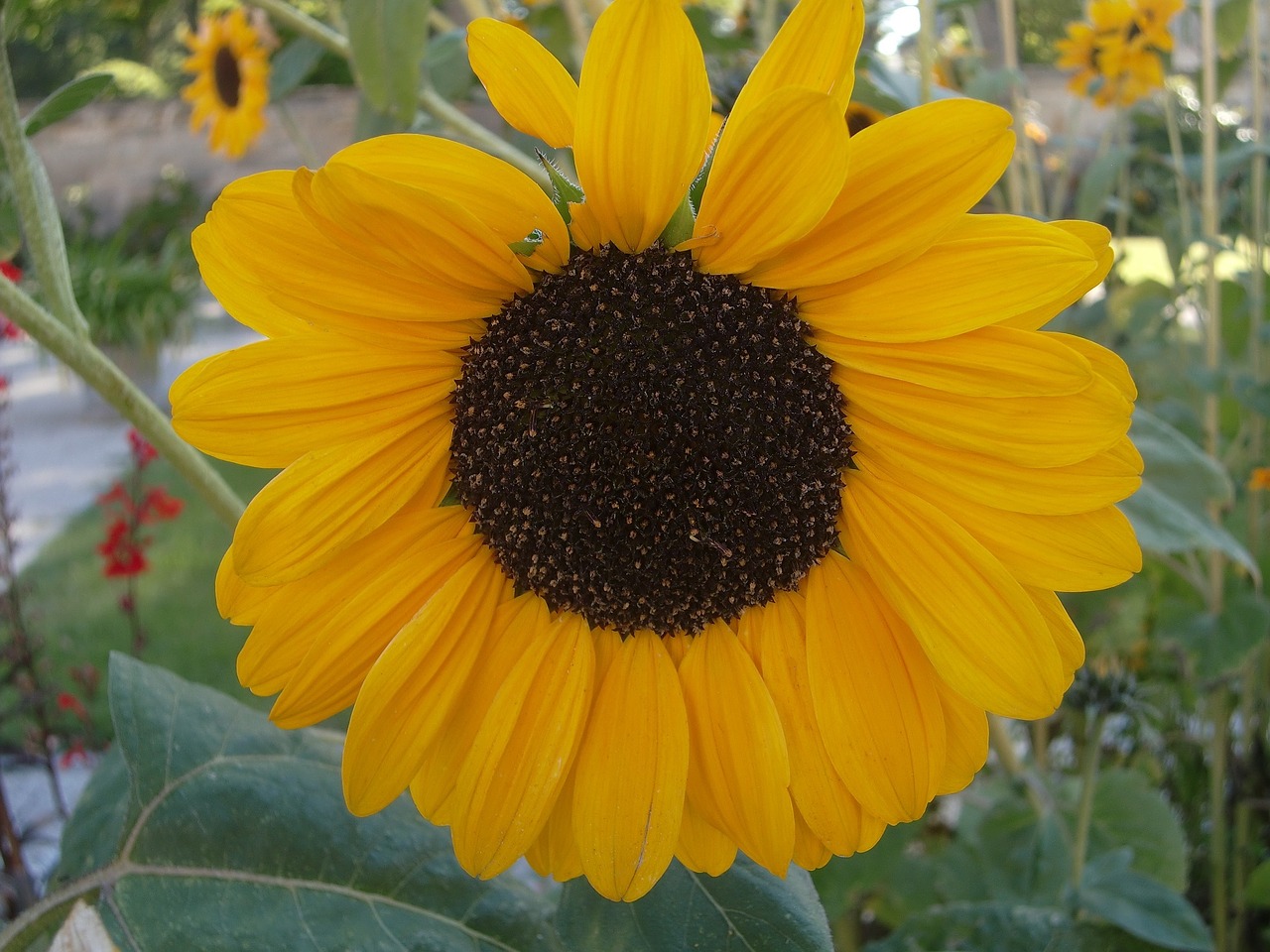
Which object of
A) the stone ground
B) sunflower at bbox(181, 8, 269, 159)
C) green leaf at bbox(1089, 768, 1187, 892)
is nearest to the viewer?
green leaf at bbox(1089, 768, 1187, 892)

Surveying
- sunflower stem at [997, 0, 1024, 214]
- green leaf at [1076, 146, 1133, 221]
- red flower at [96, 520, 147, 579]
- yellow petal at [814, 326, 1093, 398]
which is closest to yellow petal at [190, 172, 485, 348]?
yellow petal at [814, 326, 1093, 398]

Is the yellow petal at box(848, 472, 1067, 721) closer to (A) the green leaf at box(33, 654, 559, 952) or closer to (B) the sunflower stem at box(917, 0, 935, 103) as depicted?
(A) the green leaf at box(33, 654, 559, 952)

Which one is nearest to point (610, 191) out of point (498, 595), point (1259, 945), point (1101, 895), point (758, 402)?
point (758, 402)

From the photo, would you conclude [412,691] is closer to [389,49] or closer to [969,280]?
[969,280]

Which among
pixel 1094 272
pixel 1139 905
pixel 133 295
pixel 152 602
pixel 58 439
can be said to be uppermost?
pixel 1094 272

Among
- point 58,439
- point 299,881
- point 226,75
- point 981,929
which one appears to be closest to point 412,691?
point 299,881
